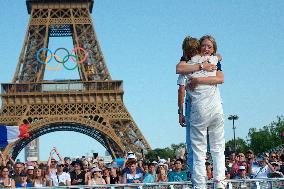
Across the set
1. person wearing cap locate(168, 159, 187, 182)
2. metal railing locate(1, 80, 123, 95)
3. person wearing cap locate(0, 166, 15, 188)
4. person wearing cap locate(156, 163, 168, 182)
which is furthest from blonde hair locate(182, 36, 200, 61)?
metal railing locate(1, 80, 123, 95)

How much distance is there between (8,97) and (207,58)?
44.7m

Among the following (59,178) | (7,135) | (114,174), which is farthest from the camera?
(7,135)

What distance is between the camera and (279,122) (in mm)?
76188

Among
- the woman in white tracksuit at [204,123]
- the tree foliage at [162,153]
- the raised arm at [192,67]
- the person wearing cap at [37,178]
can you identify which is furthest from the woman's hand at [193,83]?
the tree foliage at [162,153]

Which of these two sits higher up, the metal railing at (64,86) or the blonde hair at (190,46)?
the metal railing at (64,86)

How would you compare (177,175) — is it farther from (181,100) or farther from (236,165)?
(181,100)

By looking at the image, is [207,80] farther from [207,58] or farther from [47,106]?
[47,106]

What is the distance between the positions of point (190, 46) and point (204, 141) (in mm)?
1072

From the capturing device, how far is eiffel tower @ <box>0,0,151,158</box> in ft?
163

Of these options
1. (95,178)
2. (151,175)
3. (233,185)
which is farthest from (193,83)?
(95,178)

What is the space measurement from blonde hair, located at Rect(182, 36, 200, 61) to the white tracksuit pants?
2.19 ft

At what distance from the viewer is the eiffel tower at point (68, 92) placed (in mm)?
49656

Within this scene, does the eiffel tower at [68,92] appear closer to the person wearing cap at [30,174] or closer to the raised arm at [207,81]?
the person wearing cap at [30,174]

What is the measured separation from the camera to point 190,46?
6973 mm
